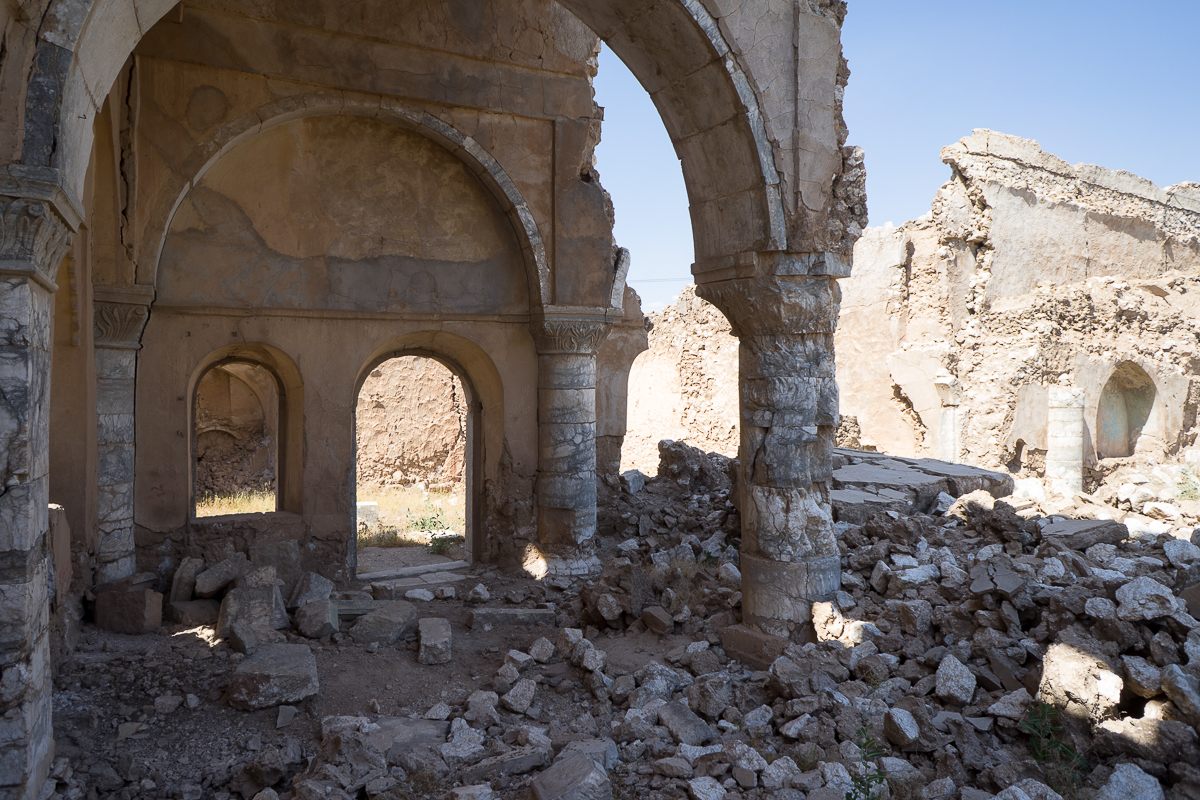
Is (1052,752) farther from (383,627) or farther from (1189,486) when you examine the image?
(1189,486)

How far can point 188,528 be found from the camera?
21.9 feet

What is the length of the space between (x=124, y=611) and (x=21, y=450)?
3.06 m

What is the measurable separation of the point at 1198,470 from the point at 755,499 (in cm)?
1314

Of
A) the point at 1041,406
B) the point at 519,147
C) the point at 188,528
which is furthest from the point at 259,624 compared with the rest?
the point at 1041,406

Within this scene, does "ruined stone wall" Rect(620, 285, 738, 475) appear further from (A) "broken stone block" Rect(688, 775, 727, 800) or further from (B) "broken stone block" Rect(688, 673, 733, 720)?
(A) "broken stone block" Rect(688, 775, 727, 800)

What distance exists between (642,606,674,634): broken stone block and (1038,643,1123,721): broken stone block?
2.49m

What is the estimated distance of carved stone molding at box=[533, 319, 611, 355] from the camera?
7840 millimetres

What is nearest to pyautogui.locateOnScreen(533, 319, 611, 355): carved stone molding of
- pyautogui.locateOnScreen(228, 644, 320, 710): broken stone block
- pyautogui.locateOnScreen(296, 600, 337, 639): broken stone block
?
pyautogui.locateOnScreen(296, 600, 337, 639): broken stone block

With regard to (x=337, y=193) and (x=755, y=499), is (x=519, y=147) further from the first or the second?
(x=755, y=499)

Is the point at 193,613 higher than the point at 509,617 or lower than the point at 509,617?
higher

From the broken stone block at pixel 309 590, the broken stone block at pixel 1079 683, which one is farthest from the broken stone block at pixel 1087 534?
the broken stone block at pixel 309 590

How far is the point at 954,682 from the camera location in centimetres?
393

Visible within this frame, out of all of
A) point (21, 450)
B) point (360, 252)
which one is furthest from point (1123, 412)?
point (21, 450)

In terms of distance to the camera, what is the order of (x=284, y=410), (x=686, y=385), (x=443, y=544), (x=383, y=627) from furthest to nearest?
1. (x=686, y=385)
2. (x=443, y=544)
3. (x=284, y=410)
4. (x=383, y=627)
